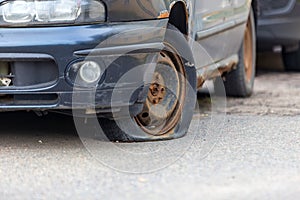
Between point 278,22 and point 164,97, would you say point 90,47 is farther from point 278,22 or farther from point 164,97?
point 278,22

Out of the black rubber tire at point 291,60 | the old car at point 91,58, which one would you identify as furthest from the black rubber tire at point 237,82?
the old car at point 91,58

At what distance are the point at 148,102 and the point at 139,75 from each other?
0.39 metres

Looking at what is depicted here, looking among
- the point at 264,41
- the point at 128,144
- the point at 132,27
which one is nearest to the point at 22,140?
the point at 128,144

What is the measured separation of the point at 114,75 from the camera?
475 centimetres

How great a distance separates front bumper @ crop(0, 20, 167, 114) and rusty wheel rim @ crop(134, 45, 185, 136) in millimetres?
380

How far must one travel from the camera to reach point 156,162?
183 inches

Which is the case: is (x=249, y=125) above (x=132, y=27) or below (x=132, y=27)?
below

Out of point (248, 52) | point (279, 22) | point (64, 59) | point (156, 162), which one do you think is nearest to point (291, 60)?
point (279, 22)

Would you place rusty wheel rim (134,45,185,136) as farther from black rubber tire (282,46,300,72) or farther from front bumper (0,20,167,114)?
black rubber tire (282,46,300,72)

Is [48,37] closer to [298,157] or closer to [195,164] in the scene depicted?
[195,164]

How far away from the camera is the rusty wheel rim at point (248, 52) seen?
787cm

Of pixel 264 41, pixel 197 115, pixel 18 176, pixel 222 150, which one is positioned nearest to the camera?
pixel 18 176

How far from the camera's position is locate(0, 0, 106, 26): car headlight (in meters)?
4.66

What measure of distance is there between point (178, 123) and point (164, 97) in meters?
0.20
